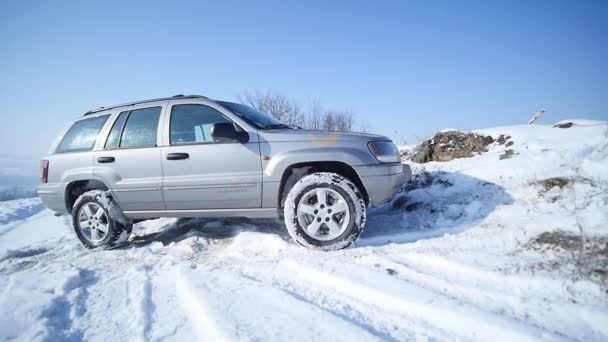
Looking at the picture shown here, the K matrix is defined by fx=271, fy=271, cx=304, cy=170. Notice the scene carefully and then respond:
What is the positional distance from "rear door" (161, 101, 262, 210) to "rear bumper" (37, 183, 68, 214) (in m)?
1.61

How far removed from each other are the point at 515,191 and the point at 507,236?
1.14m

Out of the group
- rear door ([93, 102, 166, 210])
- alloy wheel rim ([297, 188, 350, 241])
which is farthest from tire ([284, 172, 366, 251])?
rear door ([93, 102, 166, 210])

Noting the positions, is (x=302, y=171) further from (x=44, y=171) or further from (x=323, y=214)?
(x=44, y=171)

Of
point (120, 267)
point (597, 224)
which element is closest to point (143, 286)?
point (120, 267)

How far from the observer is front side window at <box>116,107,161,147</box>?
3.34m

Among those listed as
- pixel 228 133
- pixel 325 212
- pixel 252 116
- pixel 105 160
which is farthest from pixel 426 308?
pixel 105 160

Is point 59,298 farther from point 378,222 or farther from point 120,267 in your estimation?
point 378,222

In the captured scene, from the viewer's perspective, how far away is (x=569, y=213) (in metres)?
2.61

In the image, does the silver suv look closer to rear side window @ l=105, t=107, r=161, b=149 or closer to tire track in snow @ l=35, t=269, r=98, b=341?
rear side window @ l=105, t=107, r=161, b=149

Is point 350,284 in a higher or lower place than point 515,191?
lower

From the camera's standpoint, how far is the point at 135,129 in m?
3.45

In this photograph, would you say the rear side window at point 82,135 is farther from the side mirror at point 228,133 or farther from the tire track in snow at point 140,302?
the tire track in snow at point 140,302

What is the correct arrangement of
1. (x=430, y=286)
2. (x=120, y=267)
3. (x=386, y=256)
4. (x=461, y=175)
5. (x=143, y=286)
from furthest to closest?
(x=461, y=175), (x=120, y=267), (x=386, y=256), (x=143, y=286), (x=430, y=286)

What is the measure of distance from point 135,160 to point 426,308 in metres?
3.38
